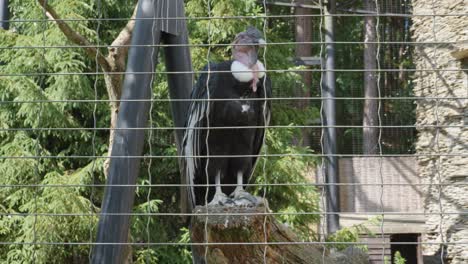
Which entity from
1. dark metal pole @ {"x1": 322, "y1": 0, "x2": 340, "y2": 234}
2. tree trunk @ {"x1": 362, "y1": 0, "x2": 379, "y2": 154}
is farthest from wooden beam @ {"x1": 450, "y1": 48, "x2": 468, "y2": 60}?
tree trunk @ {"x1": 362, "y1": 0, "x2": 379, "y2": 154}

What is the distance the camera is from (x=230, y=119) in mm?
3211

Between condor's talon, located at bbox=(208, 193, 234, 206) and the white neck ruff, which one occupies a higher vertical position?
the white neck ruff

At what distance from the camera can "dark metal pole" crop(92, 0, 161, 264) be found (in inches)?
115

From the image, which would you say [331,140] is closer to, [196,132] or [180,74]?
[180,74]

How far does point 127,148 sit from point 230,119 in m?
0.55

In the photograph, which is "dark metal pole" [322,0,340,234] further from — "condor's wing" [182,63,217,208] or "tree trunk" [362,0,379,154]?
"condor's wing" [182,63,217,208]

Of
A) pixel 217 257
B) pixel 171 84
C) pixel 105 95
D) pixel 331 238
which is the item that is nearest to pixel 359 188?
pixel 331 238

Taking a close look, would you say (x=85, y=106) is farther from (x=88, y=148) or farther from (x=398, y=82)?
(x=398, y=82)

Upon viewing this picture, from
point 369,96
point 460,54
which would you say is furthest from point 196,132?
point 369,96

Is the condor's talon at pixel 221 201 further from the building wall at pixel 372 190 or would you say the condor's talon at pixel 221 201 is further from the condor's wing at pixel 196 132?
the building wall at pixel 372 190

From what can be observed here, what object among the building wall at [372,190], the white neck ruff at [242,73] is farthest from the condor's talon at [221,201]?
the building wall at [372,190]

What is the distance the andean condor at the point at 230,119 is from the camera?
10.4 feet

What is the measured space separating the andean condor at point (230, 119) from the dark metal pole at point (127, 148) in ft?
0.91

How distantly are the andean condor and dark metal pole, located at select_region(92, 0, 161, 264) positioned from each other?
28cm
